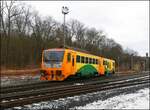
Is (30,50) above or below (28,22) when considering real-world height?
below

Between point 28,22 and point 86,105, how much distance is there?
163 feet

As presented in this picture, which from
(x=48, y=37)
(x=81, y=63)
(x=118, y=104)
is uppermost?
(x=48, y=37)

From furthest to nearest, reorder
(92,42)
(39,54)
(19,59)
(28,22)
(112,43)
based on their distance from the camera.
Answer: (112,43) → (92,42) → (28,22) → (39,54) → (19,59)

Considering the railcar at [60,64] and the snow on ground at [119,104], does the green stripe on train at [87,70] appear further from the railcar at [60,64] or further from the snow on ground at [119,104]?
the snow on ground at [119,104]

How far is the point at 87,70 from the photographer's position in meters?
30.3

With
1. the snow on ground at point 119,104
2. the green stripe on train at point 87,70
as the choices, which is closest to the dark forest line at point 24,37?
the green stripe on train at point 87,70

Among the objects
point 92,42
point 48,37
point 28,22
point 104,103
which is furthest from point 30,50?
point 104,103

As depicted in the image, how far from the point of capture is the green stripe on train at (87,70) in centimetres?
2871

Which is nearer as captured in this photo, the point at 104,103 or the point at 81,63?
the point at 104,103

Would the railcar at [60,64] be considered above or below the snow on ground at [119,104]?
above

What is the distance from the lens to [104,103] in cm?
1379

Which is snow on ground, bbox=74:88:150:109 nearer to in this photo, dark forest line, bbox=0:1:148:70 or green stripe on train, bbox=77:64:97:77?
green stripe on train, bbox=77:64:97:77

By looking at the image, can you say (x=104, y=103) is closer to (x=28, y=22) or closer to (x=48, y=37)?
(x=48, y=37)

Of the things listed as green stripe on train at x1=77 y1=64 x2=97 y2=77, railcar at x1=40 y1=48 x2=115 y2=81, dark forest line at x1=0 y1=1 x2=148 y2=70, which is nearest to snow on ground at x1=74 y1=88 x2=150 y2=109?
railcar at x1=40 y1=48 x2=115 y2=81
